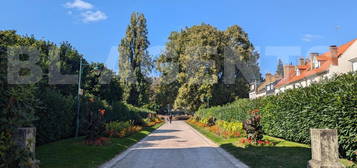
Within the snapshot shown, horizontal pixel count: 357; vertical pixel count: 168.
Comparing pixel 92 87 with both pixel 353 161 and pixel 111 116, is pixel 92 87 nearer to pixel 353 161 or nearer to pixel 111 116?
pixel 111 116

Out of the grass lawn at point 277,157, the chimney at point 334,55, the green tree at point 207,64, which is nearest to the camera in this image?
the grass lawn at point 277,157

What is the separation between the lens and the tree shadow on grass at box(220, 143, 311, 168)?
27.9 feet

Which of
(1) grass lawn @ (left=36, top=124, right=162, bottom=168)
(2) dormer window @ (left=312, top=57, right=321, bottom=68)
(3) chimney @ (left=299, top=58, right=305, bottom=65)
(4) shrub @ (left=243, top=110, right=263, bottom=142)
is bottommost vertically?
(1) grass lawn @ (left=36, top=124, right=162, bottom=168)

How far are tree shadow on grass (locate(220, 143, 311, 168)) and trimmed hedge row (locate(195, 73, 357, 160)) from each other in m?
1.27

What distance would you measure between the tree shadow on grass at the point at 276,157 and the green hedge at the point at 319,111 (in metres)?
1.27

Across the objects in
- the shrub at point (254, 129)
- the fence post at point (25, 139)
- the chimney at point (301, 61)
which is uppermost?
the chimney at point (301, 61)

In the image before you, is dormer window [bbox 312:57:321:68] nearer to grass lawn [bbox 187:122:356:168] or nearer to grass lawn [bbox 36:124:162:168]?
grass lawn [bbox 187:122:356:168]

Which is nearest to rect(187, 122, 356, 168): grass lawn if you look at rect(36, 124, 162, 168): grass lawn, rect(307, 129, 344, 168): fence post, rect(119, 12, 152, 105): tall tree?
rect(307, 129, 344, 168): fence post

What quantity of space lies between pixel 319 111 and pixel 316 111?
0.21 metres

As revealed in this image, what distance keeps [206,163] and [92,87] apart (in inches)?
944

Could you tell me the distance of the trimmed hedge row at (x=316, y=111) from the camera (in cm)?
859

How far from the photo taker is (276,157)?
9.80 m

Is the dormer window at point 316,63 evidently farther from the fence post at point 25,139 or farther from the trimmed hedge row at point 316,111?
the fence post at point 25,139

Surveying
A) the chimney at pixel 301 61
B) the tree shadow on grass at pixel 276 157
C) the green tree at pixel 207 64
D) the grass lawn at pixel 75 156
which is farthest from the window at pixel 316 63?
the grass lawn at pixel 75 156
